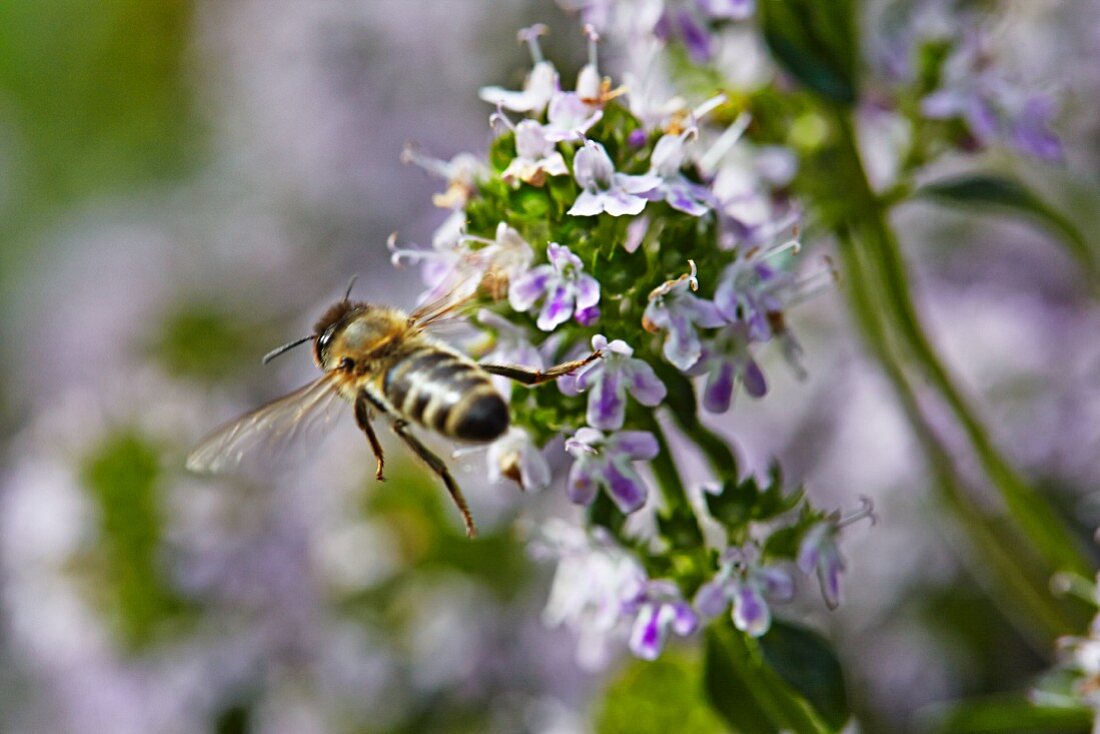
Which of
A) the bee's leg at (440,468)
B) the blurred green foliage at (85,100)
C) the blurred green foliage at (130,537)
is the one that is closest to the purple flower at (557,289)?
the bee's leg at (440,468)

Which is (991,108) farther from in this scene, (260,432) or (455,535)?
(455,535)

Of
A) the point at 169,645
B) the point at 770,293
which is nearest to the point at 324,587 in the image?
the point at 169,645

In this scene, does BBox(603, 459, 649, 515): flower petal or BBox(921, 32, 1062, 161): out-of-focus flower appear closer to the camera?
BBox(603, 459, 649, 515): flower petal

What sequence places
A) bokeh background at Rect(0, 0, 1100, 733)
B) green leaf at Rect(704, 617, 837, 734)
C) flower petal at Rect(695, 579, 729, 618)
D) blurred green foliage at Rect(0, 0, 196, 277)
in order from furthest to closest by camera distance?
1. blurred green foliage at Rect(0, 0, 196, 277)
2. bokeh background at Rect(0, 0, 1100, 733)
3. green leaf at Rect(704, 617, 837, 734)
4. flower petal at Rect(695, 579, 729, 618)

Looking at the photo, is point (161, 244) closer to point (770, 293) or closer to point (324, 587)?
point (324, 587)

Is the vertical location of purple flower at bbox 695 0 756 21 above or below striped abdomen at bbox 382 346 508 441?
above

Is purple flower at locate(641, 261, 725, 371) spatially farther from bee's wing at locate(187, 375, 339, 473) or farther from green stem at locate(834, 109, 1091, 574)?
green stem at locate(834, 109, 1091, 574)

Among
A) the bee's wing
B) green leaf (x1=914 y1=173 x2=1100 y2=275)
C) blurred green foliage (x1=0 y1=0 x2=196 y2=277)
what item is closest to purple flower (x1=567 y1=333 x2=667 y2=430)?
the bee's wing

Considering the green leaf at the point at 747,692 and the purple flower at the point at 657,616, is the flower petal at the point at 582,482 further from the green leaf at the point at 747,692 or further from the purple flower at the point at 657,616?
the green leaf at the point at 747,692
